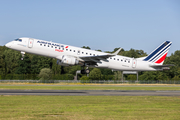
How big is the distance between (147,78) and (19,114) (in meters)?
80.6

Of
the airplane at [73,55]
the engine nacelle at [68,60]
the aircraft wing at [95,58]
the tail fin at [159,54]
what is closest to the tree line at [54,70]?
the tail fin at [159,54]

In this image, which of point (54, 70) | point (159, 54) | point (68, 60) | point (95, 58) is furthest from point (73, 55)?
point (54, 70)

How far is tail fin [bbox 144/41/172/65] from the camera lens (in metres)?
50.4

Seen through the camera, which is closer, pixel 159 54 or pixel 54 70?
pixel 159 54

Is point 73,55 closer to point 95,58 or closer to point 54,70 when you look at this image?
point 95,58

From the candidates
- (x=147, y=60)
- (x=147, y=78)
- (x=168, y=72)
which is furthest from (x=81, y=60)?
(x=168, y=72)

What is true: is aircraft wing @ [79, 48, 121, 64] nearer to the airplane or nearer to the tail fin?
the airplane

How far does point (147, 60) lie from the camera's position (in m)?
49.9

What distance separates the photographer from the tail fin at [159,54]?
50400mm

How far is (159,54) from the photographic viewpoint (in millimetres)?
51281

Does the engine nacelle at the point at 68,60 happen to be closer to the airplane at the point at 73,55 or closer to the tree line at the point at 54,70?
the airplane at the point at 73,55

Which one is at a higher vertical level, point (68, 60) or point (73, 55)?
point (73, 55)

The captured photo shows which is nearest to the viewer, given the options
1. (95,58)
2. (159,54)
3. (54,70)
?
(95,58)

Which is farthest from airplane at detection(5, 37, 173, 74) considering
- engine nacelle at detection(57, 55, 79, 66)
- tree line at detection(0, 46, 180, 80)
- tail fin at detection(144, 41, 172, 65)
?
tree line at detection(0, 46, 180, 80)
